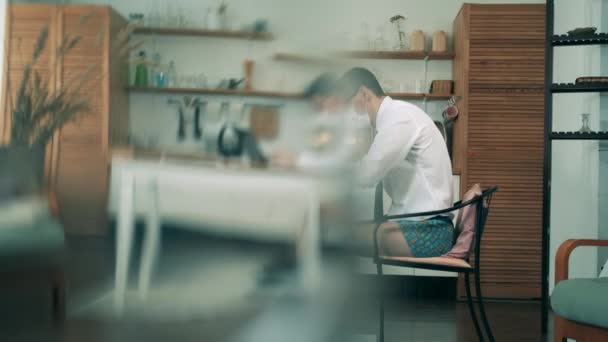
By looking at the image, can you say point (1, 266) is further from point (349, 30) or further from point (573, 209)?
point (573, 209)

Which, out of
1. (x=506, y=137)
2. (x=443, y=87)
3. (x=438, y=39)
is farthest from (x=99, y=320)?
(x=506, y=137)

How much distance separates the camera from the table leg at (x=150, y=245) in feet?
0.92

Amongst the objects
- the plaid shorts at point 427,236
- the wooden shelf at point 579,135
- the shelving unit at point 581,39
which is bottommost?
the plaid shorts at point 427,236

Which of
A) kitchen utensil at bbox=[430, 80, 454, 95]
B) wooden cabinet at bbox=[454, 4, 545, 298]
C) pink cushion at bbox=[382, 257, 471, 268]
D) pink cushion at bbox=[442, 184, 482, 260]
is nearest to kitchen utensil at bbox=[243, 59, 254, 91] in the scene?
kitchen utensil at bbox=[430, 80, 454, 95]

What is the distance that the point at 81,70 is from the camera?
0.90 feet

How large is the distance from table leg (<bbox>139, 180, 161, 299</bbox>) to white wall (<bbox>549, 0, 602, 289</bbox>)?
2888 millimetres

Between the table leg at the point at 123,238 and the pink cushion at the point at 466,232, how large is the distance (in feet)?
4.95

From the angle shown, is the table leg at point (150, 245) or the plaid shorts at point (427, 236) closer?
the table leg at point (150, 245)

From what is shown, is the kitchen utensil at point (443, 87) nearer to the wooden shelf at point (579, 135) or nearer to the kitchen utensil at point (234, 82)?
the kitchen utensil at point (234, 82)

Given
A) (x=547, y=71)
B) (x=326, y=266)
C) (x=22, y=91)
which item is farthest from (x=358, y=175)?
(x=547, y=71)

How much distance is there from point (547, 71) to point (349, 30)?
2.38m

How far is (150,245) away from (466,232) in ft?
5.13

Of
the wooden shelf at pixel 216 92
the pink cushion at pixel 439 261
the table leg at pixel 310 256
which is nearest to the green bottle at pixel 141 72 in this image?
the wooden shelf at pixel 216 92

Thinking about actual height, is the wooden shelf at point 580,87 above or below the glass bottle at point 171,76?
above
